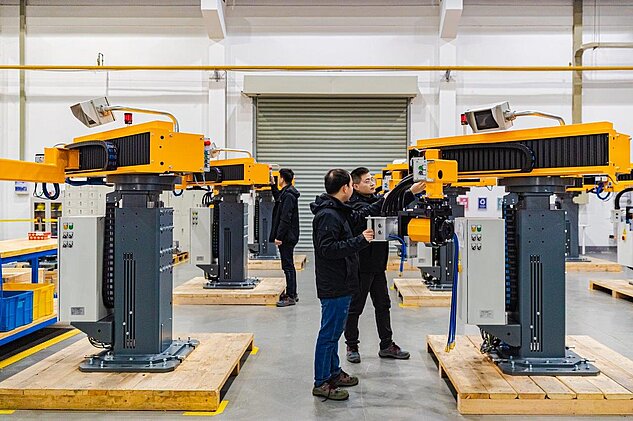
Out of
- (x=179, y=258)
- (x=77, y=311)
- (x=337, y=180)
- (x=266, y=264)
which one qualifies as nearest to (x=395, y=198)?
(x=337, y=180)

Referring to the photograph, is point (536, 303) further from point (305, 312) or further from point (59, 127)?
point (59, 127)

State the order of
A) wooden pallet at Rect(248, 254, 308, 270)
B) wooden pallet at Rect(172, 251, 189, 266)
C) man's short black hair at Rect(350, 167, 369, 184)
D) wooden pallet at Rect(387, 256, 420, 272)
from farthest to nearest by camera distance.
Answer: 1. wooden pallet at Rect(172, 251, 189, 266)
2. wooden pallet at Rect(248, 254, 308, 270)
3. wooden pallet at Rect(387, 256, 420, 272)
4. man's short black hair at Rect(350, 167, 369, 184)

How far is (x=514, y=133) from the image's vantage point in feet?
14.0

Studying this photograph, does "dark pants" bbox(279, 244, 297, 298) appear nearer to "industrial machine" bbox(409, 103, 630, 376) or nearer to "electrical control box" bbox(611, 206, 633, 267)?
"industrial machine" bbox(409, 103, 630, 376)

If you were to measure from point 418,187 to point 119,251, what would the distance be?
224cm

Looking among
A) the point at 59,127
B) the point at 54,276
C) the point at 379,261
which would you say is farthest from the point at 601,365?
the point at 59,127

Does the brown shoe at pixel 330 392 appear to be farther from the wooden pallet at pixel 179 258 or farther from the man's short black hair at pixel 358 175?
the wooden pallet at pixel 179 258

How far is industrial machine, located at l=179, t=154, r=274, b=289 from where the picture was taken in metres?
7.83

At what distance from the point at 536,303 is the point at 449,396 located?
0.93 metres

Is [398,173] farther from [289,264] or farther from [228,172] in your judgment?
[228,172]

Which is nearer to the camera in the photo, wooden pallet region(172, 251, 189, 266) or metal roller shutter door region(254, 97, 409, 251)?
Answer: wooden pallet region(172, 251, 189, 266)

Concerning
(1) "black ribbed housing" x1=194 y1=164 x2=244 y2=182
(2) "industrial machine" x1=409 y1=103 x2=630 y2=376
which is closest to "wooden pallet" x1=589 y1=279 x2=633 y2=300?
(2) "industrial machine" x1=409 y1=103 x2=630 y2=376

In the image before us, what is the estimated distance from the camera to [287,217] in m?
7.48

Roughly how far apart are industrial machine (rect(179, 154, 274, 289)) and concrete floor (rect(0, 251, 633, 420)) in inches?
31.1
